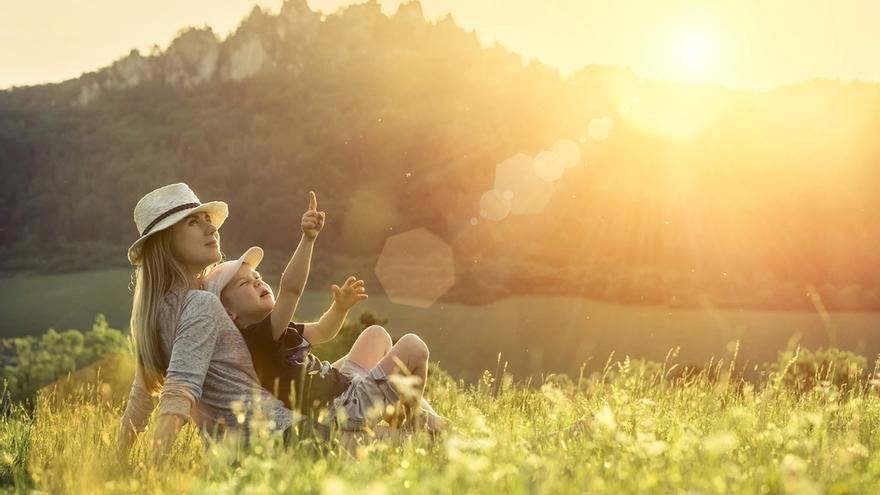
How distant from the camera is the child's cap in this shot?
406cm

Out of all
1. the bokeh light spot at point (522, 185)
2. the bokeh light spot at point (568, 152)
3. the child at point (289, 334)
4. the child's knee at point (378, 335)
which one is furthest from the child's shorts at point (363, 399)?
the bokeh light spot at point (568, 152)

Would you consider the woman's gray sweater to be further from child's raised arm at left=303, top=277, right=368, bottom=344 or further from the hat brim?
child's raised arm at left=303, top=277, right=368, bottom=344

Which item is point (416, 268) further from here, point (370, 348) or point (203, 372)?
point (203, 372)

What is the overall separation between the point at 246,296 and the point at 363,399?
77cm

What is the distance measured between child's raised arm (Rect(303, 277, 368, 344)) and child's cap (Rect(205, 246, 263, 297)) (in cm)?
44

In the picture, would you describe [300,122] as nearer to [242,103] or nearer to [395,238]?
[242,103]

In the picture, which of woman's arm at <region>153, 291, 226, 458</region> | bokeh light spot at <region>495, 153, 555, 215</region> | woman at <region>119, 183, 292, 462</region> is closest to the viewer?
woman's arm at <region>153, 291, 226, 458</region>

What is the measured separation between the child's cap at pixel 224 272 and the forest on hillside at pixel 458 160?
18.4 m

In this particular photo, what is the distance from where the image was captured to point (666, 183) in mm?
28688

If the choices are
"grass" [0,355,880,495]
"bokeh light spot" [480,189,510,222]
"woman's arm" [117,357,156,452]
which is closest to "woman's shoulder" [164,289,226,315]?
"woman's arm" [117,357,156,452]

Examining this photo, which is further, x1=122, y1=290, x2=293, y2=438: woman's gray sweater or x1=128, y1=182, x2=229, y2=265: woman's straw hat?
x1=128, y1=182, x2=229, y2=265: woman's straw hat

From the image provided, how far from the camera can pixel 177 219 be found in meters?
3.96

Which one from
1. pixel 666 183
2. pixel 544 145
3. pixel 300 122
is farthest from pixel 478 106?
pixel 666 183

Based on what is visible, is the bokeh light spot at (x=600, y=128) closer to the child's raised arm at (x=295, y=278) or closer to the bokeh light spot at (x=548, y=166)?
the bokeh light spot at (x=548, y=166)
